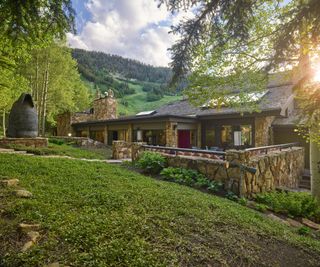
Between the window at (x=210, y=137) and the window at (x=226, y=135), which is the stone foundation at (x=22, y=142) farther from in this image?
the window at (x=226, y=135)

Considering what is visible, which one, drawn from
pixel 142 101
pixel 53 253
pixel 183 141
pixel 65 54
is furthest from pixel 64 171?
pixel 142 101

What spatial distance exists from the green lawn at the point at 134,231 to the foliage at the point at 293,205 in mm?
2144

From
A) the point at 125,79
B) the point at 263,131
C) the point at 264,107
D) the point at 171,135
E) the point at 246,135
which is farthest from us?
the point at 125,79

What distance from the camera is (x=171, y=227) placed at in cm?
349

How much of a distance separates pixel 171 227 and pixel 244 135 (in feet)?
40.8

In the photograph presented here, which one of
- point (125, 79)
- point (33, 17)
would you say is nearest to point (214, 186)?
point (33, 17)

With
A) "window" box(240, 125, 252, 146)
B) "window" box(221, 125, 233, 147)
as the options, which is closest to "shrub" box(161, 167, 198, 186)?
"window" box(240, 125, 252, 146)

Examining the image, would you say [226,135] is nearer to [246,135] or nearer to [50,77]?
[246,135]

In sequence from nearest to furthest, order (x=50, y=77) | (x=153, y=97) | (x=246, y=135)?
(x=246, y=135) → (x=50, y=77) → (x=153, y=97)

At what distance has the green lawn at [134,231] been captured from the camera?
257cm

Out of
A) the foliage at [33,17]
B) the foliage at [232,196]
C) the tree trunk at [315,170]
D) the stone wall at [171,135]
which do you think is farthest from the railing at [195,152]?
the foliage at [33,17]

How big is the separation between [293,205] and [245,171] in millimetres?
1797

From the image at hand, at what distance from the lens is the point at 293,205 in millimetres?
6727

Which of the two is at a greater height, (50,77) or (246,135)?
(50,77)
